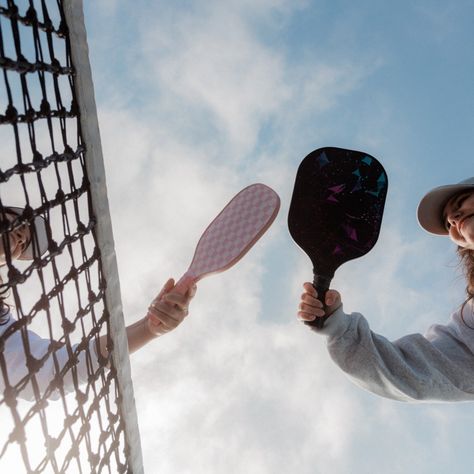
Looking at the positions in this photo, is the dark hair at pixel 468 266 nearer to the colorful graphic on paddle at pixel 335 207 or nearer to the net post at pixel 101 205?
the colorful graphic on paddle at pixel 335 207

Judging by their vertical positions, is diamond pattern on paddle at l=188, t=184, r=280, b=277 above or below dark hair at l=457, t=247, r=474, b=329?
above

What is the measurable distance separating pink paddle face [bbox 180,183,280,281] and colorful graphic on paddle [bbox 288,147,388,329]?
112mm

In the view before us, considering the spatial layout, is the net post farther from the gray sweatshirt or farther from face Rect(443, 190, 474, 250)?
face Rect(443, 190, 474, 250)

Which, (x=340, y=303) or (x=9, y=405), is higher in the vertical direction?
(x=340, y=303)

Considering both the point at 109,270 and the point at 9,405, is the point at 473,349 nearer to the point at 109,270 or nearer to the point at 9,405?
the point at 109,270

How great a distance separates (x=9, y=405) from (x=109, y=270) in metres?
0.71

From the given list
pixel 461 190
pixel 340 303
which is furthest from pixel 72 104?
pixel 461 190

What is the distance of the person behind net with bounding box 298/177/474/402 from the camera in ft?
6.44

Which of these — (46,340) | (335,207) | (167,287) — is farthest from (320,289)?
(46,340)

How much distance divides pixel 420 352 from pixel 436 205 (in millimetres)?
635

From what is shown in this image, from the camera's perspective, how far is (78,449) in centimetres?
167

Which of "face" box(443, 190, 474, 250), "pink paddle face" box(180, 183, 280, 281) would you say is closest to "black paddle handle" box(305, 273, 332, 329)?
"pink paddle face" box(180, 183, 280, 281)

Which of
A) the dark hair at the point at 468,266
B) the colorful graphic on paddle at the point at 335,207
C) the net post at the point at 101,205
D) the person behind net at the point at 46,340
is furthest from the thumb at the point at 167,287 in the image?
the dark hair at the point at 468,266

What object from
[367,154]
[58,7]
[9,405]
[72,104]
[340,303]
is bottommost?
[9,405]
